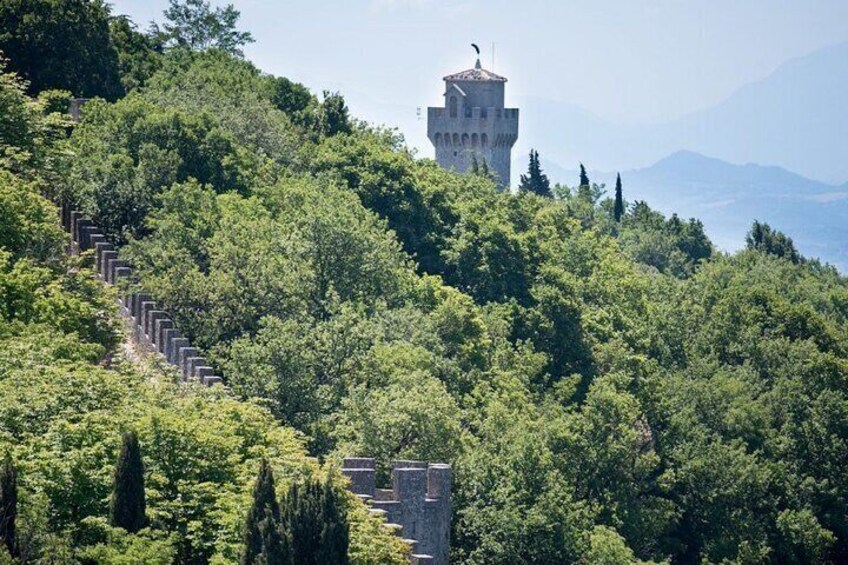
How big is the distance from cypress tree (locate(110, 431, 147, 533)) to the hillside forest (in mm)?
69

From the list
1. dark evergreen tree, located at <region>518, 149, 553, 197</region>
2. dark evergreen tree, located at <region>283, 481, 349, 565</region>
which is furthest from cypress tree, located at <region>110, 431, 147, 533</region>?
dark evergreen tree, located at <region>518, 149, 553, 197</region>

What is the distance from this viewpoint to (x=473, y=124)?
519 feet

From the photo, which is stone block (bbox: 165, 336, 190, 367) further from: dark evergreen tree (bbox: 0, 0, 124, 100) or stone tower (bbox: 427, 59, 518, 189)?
stone tower (bbox: 427, 59, 518, 189)

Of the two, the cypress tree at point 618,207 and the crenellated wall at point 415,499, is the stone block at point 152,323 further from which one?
the cypress tree at point 618,207

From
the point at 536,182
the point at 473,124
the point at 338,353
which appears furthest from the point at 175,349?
the point at 473,124

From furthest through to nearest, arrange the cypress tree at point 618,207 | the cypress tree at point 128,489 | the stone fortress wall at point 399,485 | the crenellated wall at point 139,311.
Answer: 1. the cypress tree at point 618,207
2. the crenellated wall at point 139,311
3. the stone fortress wall at point 399,485
4. the cypress tree at point 128,489

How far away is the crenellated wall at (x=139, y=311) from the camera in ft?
216

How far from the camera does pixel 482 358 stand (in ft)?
281

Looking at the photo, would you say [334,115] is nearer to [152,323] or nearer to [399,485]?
[152,323]

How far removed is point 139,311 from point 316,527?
22.1 m

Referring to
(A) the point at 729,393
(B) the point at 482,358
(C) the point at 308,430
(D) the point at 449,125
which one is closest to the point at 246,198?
(B) the point at 482,358

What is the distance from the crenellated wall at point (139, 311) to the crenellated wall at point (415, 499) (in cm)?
603

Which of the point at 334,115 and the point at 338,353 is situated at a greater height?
the point at 334,115

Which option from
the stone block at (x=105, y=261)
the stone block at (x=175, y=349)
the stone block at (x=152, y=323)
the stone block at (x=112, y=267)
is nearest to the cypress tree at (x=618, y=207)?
the stone block at (x=105, y=261)
